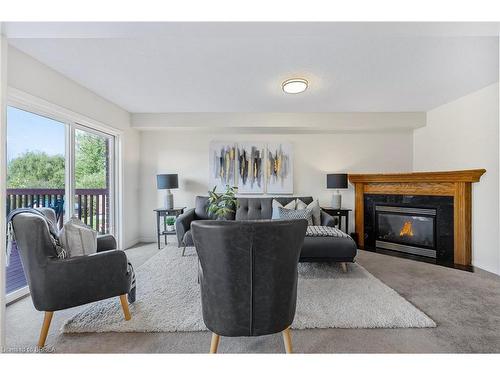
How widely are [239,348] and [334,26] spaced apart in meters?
2.07

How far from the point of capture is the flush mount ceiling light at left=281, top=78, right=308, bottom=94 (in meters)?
2.55

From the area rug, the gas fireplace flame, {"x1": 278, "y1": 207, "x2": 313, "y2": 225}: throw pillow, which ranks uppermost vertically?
{"x1": 278, "y1": 207, "x2": 313, "y2": 225}: throw pillow

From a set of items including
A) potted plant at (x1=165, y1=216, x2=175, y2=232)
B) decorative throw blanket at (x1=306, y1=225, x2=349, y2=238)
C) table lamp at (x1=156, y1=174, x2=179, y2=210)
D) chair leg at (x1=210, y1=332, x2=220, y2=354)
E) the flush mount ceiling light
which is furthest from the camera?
potted plant at (x1=165, y1=216, x2=175, y2=232)

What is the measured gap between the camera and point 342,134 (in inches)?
168

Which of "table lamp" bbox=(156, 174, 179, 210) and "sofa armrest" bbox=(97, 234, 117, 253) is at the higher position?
"table lamp" bbox=(156, 174, 179, 210)

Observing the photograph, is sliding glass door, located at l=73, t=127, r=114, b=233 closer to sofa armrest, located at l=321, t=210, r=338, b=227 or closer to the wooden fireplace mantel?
sofa armrest, located at l=321, t=210, r=338, b=227

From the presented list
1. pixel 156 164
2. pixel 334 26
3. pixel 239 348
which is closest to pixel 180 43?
pixel 334 26

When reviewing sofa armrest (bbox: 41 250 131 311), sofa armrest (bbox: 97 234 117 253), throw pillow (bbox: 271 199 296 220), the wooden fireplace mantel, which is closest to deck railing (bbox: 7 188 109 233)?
sofa armrest (bbox: 97 234 117 253)

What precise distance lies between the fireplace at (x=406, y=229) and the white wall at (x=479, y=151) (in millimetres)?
474

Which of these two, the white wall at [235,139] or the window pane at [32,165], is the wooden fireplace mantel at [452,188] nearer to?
the white wall at [235,139]

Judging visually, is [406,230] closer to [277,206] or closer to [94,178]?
[277,206]

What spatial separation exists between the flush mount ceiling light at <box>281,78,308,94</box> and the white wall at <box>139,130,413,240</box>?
160 centimetres

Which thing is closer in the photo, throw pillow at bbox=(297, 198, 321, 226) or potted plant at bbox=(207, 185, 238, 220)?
potted plant at bbox=(207, 185, 238, 220)
